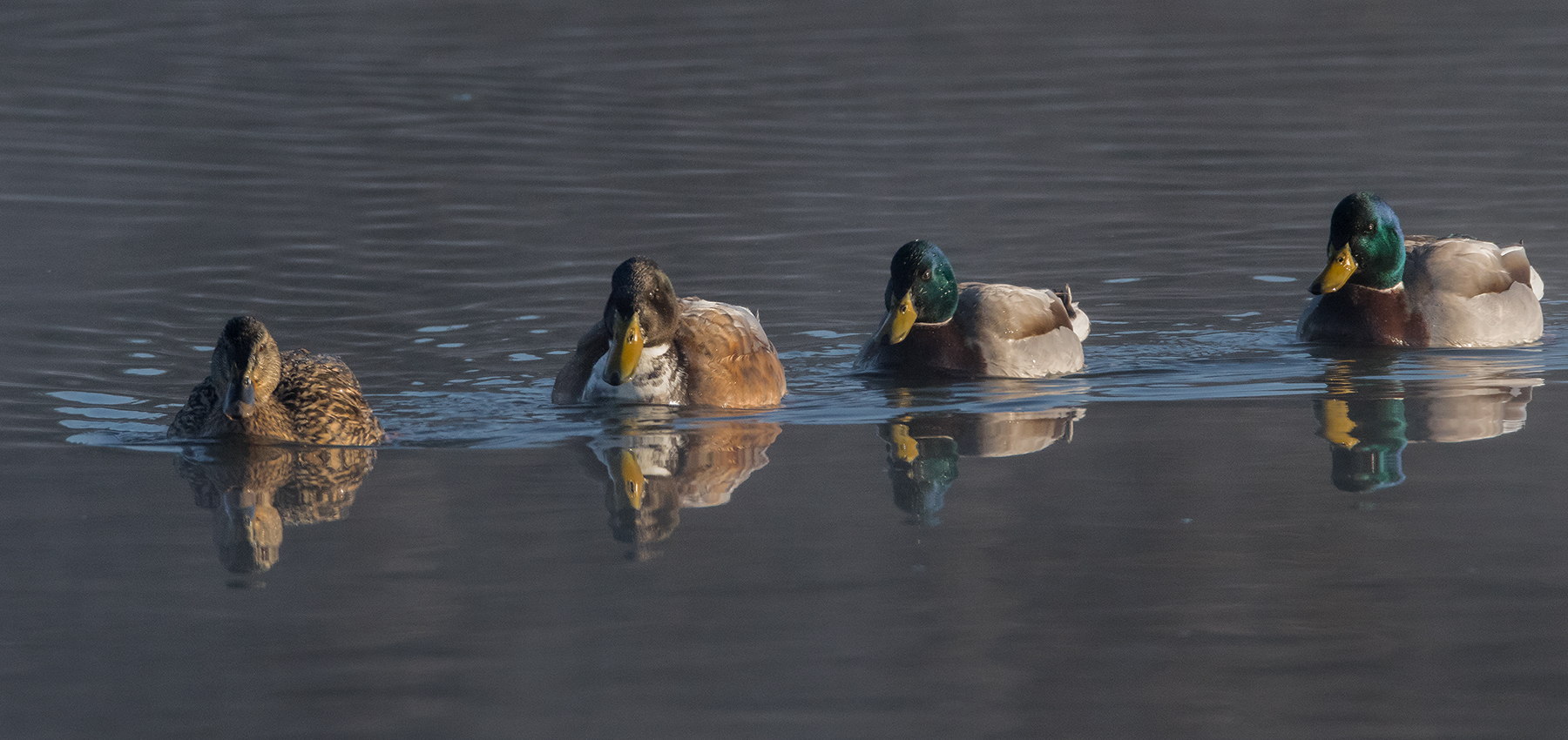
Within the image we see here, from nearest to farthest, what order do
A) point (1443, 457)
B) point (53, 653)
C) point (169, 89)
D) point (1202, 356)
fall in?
1. point (53, 653)
2. point (1443, 457)
3. point (1202, 356)
4. point (169, 89)

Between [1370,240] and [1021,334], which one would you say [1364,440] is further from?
[1370,240]

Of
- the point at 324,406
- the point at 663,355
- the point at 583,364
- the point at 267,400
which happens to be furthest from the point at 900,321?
the point at 267,400

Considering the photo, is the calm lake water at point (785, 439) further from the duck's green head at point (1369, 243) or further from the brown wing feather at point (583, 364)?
the duck's green head at point (1369, 243)

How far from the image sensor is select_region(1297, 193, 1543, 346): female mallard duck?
427 inches

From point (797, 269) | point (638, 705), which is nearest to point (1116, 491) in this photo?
point (638, 705)

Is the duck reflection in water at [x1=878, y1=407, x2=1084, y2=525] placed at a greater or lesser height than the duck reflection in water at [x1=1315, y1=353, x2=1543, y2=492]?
greater

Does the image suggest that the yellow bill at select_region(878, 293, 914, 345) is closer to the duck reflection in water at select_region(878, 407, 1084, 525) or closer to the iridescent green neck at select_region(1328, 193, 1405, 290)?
the duck reflection in water at select_region(878, 407, 1084, 525)

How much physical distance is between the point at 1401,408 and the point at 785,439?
9.02ft

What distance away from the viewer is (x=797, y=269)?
12.6 meters

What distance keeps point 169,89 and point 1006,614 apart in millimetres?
17574

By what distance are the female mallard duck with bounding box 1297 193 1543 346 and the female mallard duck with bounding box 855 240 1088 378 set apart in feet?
5.08

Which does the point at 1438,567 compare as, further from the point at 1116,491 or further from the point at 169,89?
the point at 169,89

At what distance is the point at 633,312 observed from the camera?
29.4 feet

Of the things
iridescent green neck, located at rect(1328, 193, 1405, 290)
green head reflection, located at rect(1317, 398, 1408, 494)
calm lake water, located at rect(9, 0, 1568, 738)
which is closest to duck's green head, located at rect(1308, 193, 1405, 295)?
iridescent green neck, located at rect(1328, 193, 1405, 290)
